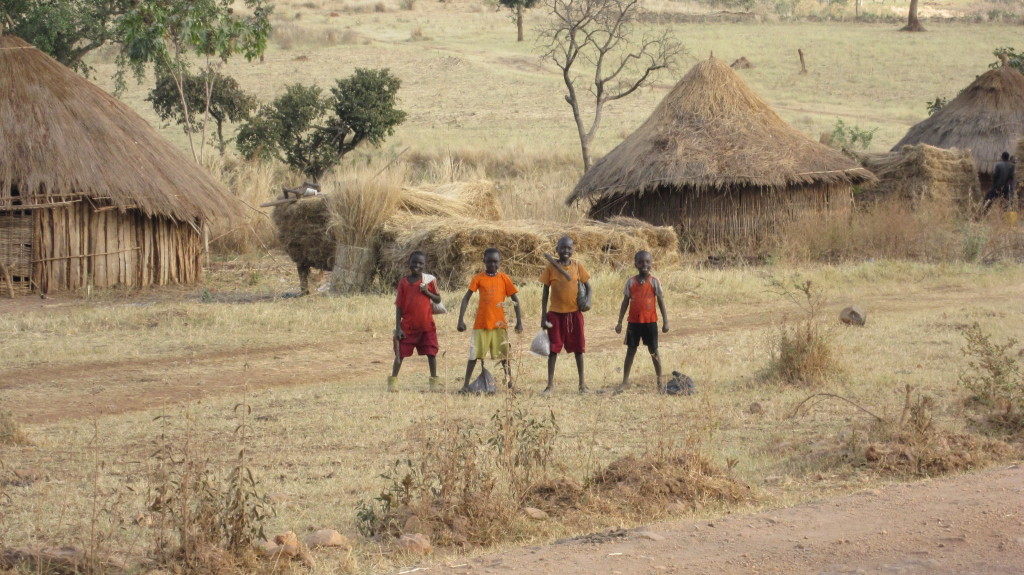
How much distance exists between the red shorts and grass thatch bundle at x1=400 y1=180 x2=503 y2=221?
6874 mm

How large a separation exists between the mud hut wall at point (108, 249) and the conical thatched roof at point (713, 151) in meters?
6.57

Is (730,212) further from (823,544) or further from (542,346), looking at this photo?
(823,544)

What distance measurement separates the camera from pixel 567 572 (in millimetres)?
4289

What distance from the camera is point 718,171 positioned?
17.1m

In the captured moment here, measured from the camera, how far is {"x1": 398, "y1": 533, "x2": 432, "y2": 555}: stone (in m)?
4.77

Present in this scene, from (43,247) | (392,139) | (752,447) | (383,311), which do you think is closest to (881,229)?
(383,311)

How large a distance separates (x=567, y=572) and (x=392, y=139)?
27884mm

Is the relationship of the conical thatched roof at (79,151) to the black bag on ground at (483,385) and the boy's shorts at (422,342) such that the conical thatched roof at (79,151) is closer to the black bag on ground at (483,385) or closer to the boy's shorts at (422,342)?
the boy's shorts at (422,342)

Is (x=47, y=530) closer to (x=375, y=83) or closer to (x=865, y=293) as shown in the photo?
(x=865, y=293)

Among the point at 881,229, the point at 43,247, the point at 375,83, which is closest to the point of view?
the point at 43,247

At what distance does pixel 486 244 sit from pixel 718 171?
5.16 meters

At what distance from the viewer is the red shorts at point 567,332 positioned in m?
8.23

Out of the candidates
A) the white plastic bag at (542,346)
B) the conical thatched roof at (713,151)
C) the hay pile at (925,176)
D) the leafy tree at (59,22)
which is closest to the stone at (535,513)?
the white plastic bag at (542,346)

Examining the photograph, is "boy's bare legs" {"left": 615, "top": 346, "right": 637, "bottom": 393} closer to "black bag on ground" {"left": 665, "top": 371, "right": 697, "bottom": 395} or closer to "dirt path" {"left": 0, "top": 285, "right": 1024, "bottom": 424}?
"black bag on ground" {"left": 665, "top": 371, "right": 697, "bottom": 395}
